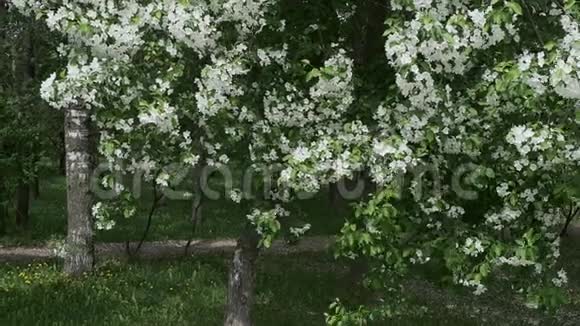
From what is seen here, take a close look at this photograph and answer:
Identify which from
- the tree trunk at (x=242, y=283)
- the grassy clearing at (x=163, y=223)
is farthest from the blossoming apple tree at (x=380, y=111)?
the grassy clearing at (x=163, y=223)

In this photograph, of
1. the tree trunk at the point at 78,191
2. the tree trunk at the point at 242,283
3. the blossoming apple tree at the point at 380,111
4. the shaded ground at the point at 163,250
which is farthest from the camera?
the shaded ground at the point at 163,250

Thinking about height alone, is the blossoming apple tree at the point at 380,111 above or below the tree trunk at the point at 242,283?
above

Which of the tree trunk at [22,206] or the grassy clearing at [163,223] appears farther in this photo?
the tree trunk at [22,206]

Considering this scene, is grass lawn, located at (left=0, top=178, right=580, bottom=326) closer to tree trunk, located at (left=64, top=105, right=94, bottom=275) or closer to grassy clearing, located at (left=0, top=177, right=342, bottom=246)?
tree trunk, located at (left=64, top=105, right=94, bottom=275)

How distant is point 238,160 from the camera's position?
6.65 meters

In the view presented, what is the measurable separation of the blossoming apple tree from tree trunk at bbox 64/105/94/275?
597 cm

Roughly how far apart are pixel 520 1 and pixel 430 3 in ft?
2.34

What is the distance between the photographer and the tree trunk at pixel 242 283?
845 cm

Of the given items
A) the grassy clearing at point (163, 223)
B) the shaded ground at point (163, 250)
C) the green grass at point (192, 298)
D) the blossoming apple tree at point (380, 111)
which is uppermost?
the blossoming apple tree at point (380, 111)

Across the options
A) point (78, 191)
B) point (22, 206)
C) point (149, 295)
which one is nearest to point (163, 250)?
point (78, 191)

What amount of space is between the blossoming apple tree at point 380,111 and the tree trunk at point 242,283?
178cm

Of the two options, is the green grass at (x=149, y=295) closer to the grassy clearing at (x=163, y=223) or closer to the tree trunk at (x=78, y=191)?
the tree trunk at (x=78, y=191)

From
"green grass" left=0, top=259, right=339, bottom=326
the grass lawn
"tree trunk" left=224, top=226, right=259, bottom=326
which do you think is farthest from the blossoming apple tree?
"green grass" left=0, top=259, right=339, bottom=326

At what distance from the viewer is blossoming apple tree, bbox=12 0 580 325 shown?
5.00 m
